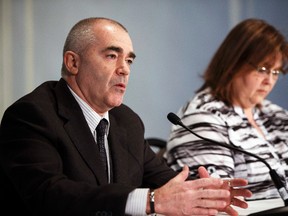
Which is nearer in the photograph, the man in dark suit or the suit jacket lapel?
the man in dark suit

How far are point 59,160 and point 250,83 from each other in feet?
4.40

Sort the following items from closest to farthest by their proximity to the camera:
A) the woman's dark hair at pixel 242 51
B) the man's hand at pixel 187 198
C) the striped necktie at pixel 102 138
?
1. the man's hand at pixel 187 198
2. the striped necktie at pixel 102 138
3. the woman's dark hair at pixel 242 51

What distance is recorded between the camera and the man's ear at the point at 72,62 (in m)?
1.78

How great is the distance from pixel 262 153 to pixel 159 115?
4.52 feet

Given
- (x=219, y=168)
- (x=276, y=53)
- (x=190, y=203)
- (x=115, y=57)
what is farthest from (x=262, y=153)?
(x=190, y=203)

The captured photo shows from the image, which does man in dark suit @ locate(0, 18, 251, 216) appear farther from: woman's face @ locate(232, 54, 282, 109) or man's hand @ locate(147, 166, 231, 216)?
woman's face @ locate(232, 54, 282, 109)

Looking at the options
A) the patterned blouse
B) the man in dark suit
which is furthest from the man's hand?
the patterned blouse

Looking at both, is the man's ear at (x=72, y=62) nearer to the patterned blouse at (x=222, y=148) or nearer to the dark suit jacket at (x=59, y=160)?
the dark suit jacket at (x=59, y=160)

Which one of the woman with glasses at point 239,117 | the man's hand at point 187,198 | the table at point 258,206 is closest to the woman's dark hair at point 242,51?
the woman with glasses at point 239,117

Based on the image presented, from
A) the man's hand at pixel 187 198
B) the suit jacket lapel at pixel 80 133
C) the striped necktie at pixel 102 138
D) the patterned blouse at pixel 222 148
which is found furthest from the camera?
the patterned blouse at pixel 222 148

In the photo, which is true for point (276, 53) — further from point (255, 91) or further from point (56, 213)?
point (56, 213)

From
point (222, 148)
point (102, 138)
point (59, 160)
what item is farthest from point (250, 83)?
point (59, 160)

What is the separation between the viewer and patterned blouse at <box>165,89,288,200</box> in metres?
2.39

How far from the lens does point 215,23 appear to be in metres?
3.96
